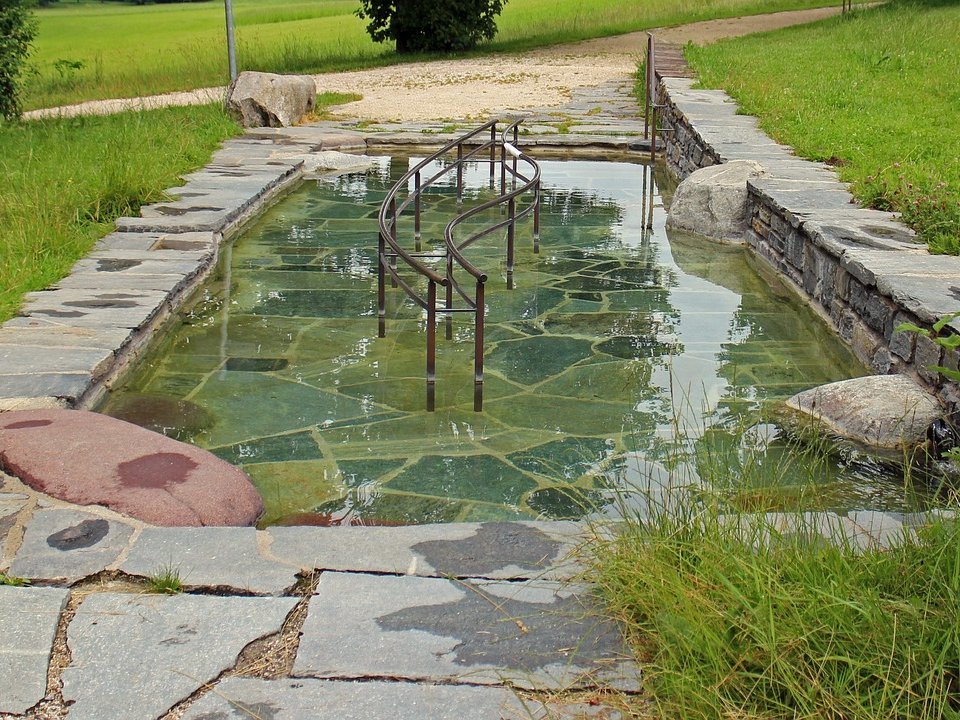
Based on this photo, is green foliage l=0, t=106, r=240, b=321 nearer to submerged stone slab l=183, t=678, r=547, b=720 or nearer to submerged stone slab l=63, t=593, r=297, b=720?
submerged stone slab l=63, t=593, r=297, b=720

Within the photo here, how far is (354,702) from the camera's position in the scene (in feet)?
7.78

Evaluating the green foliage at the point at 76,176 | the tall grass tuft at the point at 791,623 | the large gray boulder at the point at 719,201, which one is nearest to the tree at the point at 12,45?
the green foliage at the point at 76,176

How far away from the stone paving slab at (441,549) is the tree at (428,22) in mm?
20379

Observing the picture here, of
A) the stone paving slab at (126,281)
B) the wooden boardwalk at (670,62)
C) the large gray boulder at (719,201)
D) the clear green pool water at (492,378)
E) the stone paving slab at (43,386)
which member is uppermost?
→ the wooden boardwalk at (670,62)

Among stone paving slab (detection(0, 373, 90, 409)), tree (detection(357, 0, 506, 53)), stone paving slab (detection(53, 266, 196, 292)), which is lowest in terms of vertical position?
stone paving slab (detection(0, 373, 90, 409))

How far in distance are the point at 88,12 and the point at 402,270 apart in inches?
1739

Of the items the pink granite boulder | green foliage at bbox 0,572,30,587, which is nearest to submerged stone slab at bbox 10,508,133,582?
green foliage at bbox 0,572,30,587

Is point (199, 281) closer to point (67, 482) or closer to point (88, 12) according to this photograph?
point (67, 482)

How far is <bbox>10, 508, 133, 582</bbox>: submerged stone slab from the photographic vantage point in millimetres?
2930

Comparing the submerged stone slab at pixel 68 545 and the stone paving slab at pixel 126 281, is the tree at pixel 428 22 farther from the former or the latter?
the submerged stone slab at pixel 68 545

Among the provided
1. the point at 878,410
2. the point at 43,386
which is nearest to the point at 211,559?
the point at 43,386

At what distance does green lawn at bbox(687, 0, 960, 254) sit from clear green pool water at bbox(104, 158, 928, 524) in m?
0.98

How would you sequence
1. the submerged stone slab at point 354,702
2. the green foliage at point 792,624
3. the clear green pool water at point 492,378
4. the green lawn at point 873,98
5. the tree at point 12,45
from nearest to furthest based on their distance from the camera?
1. the green foliage at point 792,624
2. the submerged stone slab at point 354,702
3. the clear green pool water at point 492,378
4. the green lawn at point 873,98
5. the tree at point 12,45

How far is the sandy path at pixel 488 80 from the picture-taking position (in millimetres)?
14250
